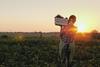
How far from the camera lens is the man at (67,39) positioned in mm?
9867

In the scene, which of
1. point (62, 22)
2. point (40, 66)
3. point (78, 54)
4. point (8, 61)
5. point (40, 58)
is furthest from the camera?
point (78, 54)

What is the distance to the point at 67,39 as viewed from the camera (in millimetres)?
9977

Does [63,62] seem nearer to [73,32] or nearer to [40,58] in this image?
[73,32]

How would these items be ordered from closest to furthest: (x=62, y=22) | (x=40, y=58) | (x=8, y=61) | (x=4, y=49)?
(x=62, y=22) → (x=8, y=61) → (x=40, y=58) → (x=4, y=49)

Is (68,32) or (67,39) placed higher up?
(68,32)

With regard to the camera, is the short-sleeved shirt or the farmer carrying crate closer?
the farmer carrying crate

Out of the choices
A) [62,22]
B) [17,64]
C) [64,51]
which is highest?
[62,22]

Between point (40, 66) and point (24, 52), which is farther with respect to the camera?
point (24, 52)

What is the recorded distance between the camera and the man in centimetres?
987

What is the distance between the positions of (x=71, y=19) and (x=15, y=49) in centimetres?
1269

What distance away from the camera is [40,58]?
1848 cm

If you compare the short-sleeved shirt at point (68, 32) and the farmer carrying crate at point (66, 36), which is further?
the short-sleeved shirt at point (68, 32)

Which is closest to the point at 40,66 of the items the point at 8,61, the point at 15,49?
the point at 8,61

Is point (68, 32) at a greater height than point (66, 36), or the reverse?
point (68, 32)
